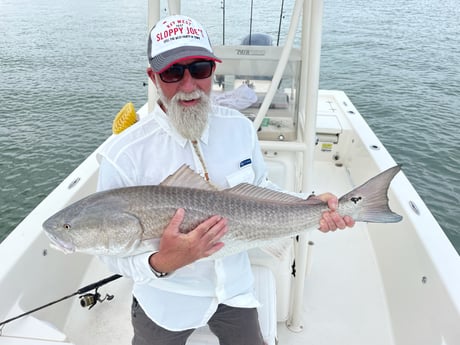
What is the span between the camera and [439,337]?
233 cm

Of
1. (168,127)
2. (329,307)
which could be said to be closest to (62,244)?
(168,127)

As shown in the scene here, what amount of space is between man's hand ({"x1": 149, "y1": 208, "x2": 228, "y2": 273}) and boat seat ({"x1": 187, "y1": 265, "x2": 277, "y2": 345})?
77 centimetres

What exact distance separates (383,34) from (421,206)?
16696mm

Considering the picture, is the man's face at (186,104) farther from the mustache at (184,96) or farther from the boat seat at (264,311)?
the boat seat at (264,311)

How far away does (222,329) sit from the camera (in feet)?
7.05

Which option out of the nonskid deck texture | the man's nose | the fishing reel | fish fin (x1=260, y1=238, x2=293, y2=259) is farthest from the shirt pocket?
the fishing reel

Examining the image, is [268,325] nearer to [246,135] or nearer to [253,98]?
[246,135]

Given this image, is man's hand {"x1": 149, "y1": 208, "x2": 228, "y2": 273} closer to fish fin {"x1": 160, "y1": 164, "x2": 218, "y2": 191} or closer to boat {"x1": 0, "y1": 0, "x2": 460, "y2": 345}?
fish fin {"x1": 160, "y1": 164, "x2": 218, "y2": 191}

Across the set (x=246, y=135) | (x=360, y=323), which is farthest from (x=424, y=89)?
(x=246, y=135)

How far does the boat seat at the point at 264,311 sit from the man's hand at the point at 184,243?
30.3 inches

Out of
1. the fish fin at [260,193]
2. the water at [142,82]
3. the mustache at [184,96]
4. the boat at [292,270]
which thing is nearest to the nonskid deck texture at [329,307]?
the boat at [292,270]

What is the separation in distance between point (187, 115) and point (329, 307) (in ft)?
8.08

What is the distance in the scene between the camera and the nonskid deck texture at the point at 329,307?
304 cm

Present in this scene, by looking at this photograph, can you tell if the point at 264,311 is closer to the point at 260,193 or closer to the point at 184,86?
the point at 260,193
